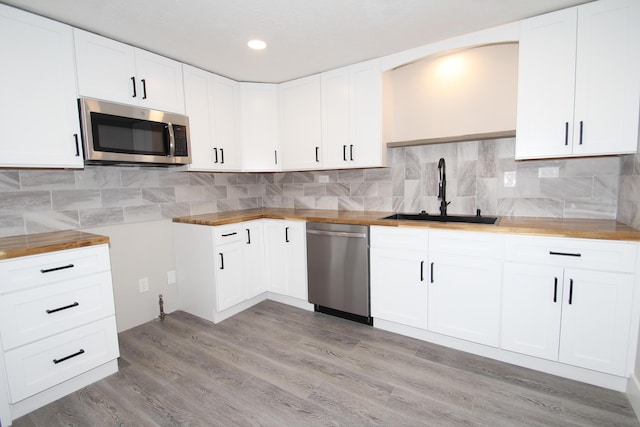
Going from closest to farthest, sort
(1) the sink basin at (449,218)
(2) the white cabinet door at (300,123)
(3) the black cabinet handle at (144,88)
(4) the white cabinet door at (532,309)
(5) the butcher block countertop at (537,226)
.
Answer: (5) the butcher block countertop at (537,226)
(4) the white cabinet door at (532,309)
(3) the black cabinet handle at (144,88)
(1) the sink basin at (449,218)
(2) the white cabinet door at (300,123)

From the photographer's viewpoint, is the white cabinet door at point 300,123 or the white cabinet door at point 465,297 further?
the white cabinet door at point 300,123

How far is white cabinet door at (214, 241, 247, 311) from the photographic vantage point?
9.00 ft

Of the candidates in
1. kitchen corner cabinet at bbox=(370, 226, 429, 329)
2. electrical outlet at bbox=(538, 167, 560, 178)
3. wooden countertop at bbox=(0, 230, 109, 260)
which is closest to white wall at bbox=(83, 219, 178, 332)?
wooden countertop at bbox=(0, 230, 109, 260)

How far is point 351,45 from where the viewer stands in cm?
242

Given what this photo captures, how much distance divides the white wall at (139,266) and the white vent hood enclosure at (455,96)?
247 cm

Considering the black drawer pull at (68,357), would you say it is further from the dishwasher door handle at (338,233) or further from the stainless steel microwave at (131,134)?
the dishwasher door handle at (338,233)

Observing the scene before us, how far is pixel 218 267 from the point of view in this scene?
108 inches

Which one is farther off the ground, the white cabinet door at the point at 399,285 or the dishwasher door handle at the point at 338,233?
the dishwasher door handle at the point at 338,233

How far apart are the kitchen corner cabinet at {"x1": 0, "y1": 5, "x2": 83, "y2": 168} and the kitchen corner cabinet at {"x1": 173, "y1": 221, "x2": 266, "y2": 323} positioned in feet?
3.63

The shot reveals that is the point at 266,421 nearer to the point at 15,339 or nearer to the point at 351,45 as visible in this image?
the point at 15,339

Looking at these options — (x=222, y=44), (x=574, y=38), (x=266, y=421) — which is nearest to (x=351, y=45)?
(x=222, y=44)

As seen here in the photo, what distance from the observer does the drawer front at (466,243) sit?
2047 mm

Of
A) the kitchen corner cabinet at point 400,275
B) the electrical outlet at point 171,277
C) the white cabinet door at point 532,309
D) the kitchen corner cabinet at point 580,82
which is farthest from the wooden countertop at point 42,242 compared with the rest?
the kitchen corner cabinet at point 580,82

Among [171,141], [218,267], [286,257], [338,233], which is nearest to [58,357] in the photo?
[218,267]
